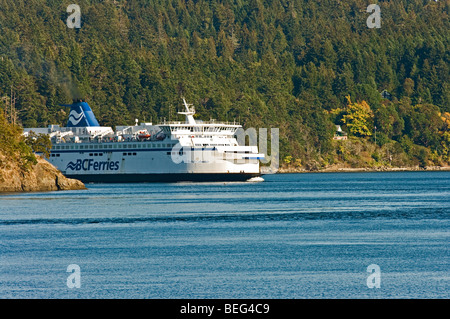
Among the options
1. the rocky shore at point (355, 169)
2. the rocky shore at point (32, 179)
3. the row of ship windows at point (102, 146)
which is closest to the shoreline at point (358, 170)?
the rocky shore at point (355, 169)

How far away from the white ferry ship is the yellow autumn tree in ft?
231

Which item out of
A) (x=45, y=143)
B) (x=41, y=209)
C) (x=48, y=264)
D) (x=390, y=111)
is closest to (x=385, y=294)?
(x=48, y=264)

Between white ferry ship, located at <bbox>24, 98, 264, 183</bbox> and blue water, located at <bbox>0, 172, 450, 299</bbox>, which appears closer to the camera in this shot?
blue water, located at <bbox>0, 172, 450, 299</bbox>

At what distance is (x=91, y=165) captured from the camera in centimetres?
11700

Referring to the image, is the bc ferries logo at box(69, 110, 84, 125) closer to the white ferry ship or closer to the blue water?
the white ferry ship

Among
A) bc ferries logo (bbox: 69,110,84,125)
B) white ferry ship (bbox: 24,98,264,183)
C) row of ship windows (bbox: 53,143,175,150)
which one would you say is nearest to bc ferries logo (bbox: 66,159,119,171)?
white ferry ship (bbox: 24,98,264,183)

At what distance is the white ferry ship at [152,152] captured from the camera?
10606cm

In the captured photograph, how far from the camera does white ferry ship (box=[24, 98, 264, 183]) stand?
348 feet

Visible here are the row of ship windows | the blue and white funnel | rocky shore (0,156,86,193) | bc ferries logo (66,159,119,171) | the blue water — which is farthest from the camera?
the blue and white funnel

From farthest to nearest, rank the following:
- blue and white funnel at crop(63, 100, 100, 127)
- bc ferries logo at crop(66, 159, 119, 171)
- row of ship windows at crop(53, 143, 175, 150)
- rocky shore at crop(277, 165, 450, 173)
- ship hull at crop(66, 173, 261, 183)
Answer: rocky shore at crop(277, 165, 450, 173)
blue and white funnel at crop(63, 100, 100, 127)
bc ferries logo at crop(66, 159, 119, 171)
row of ship windows at crop(53, 143, 175, 150)
ship hull at crop(66, 173, 261, 183)

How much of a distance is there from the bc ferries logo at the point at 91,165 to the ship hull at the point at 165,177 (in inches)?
37.6

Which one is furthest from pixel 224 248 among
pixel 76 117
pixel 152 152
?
pixel 76 117

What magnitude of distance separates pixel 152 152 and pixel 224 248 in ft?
234
